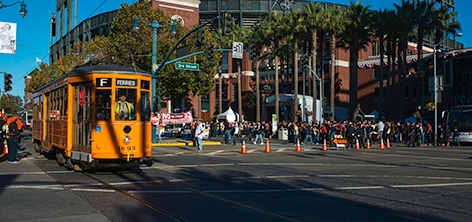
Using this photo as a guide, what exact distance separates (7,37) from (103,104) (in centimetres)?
1087

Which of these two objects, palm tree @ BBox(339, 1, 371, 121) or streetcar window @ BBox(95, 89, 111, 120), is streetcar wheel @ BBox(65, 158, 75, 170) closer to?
streetcar window @ BBox(95, 89, 111, 120)

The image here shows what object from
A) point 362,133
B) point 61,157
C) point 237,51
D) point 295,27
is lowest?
point 61,157

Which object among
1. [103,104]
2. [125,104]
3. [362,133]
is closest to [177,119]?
[362,133]

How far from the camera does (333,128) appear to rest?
30844mm

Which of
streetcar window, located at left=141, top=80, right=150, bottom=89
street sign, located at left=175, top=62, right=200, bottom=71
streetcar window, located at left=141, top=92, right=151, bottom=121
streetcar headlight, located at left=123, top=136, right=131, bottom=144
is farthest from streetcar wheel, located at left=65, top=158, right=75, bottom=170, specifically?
street sign, located at left=175, top=62, right=200, bottom=71

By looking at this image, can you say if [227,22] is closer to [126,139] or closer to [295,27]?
[126,139]

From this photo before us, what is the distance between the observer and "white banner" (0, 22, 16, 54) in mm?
21266

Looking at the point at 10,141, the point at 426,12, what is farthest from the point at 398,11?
the point at 10,141

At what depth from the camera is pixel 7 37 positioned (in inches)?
841

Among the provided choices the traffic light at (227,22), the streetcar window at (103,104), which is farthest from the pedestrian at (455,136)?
the streetcar window at (103,104)

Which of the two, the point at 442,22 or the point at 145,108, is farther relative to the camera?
the point at 442,22

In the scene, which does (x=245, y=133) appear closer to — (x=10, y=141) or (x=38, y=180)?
(x=10, y=141)

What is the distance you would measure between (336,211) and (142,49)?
33.9 m

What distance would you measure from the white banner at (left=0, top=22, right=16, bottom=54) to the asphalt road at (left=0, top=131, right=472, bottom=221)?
7.00 m
